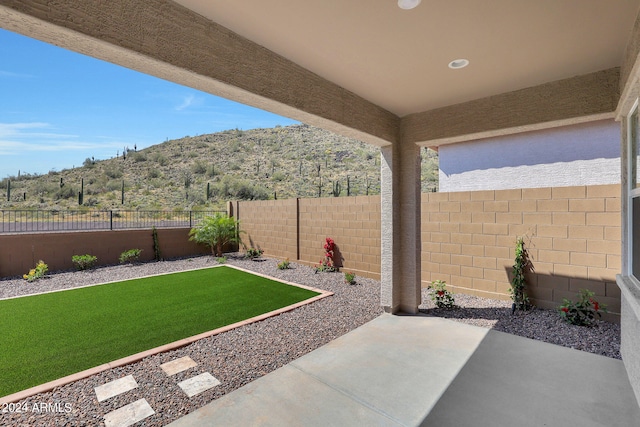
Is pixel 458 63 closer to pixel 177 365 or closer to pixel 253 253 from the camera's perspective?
pixel 177 365

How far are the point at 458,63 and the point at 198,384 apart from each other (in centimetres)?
374

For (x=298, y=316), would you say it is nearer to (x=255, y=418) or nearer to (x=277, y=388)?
(x=277, y=388)

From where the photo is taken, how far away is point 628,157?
289 cm

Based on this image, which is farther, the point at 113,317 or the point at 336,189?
the point at 336,189

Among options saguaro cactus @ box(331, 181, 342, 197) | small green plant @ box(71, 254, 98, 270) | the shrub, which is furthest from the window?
the shrub

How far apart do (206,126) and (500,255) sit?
33336 mm

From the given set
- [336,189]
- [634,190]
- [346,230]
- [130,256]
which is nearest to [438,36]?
[634,190]

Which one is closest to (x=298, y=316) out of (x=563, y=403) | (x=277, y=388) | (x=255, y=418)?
(x=277, y=388)

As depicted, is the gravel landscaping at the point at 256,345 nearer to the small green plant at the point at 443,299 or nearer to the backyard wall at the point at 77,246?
the small green plant at the point at 443,299

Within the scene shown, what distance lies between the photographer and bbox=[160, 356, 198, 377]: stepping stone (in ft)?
9.08

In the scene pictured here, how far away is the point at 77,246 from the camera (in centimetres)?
757

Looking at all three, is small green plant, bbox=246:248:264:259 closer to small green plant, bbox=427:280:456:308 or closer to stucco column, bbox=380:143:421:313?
stucco column, bbox=380:143:421:313

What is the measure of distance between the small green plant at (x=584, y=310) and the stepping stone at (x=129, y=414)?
470cm

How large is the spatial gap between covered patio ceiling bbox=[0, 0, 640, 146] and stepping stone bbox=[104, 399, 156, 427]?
2.49 meters
